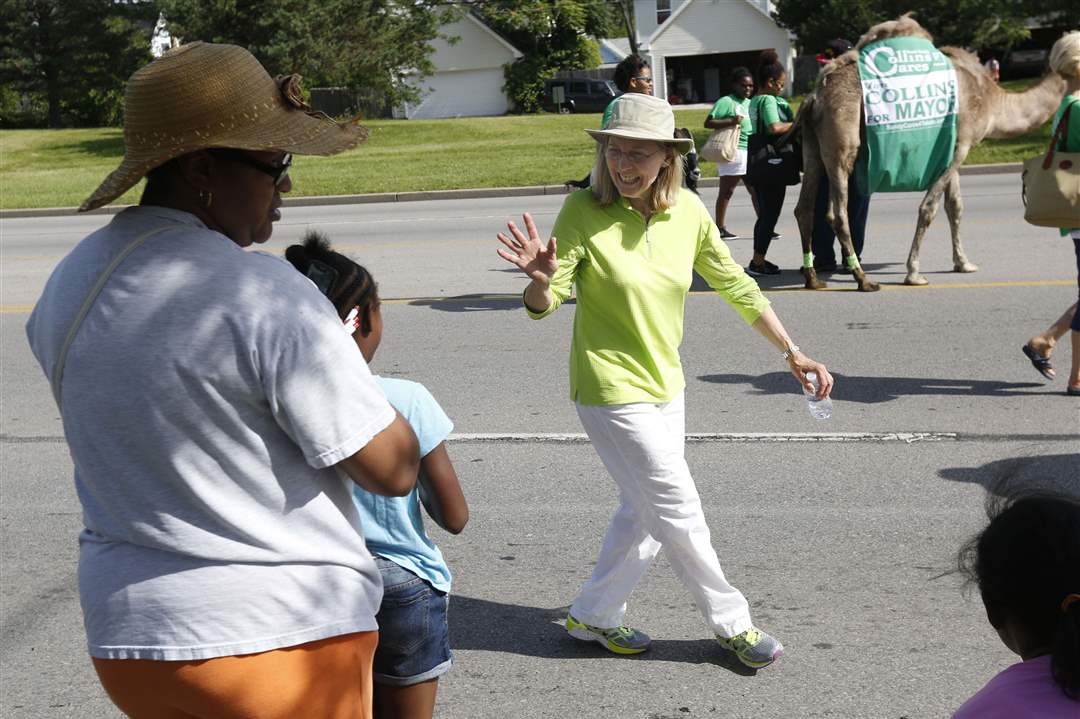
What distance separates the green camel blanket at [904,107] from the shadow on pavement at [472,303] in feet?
9.63

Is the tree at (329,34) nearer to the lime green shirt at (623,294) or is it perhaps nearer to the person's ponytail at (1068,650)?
the lime green shirt at (623,294)

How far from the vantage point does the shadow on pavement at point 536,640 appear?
178 inches

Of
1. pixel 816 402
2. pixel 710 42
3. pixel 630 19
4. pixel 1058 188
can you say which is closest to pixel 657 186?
pixel 816 402

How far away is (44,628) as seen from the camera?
4930 mm

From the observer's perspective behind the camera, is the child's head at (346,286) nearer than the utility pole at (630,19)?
Yes

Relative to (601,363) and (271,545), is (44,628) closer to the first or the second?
(601,363)

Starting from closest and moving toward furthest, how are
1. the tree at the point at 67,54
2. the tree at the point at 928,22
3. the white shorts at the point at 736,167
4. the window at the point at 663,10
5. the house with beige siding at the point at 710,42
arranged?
the white shorts at the point at 736,167 → the tree at the point at 928,22 → the tree at the point at 67,54 → the house with beige siding at the point at 710,42 → the window at the point at 663,10

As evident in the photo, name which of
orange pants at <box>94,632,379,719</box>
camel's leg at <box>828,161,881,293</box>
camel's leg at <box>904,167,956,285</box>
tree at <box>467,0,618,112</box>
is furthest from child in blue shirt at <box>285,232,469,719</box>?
tree at <box>467,0,618,112</box>

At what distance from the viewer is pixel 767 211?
38.9 feet

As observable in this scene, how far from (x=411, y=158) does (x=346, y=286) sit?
2505cm

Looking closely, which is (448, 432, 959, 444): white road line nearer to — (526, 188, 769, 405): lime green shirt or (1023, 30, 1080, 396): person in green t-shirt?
(1023, 30, 1080, 396): person in green t-shirt

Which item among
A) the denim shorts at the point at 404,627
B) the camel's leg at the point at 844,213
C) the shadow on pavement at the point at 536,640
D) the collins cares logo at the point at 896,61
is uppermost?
the denim shorts at the point at 404,627

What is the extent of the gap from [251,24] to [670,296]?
36.7 m

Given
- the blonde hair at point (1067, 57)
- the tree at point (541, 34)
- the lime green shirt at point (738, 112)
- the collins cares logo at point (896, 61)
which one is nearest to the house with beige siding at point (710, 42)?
the tree at point (541, 34)
